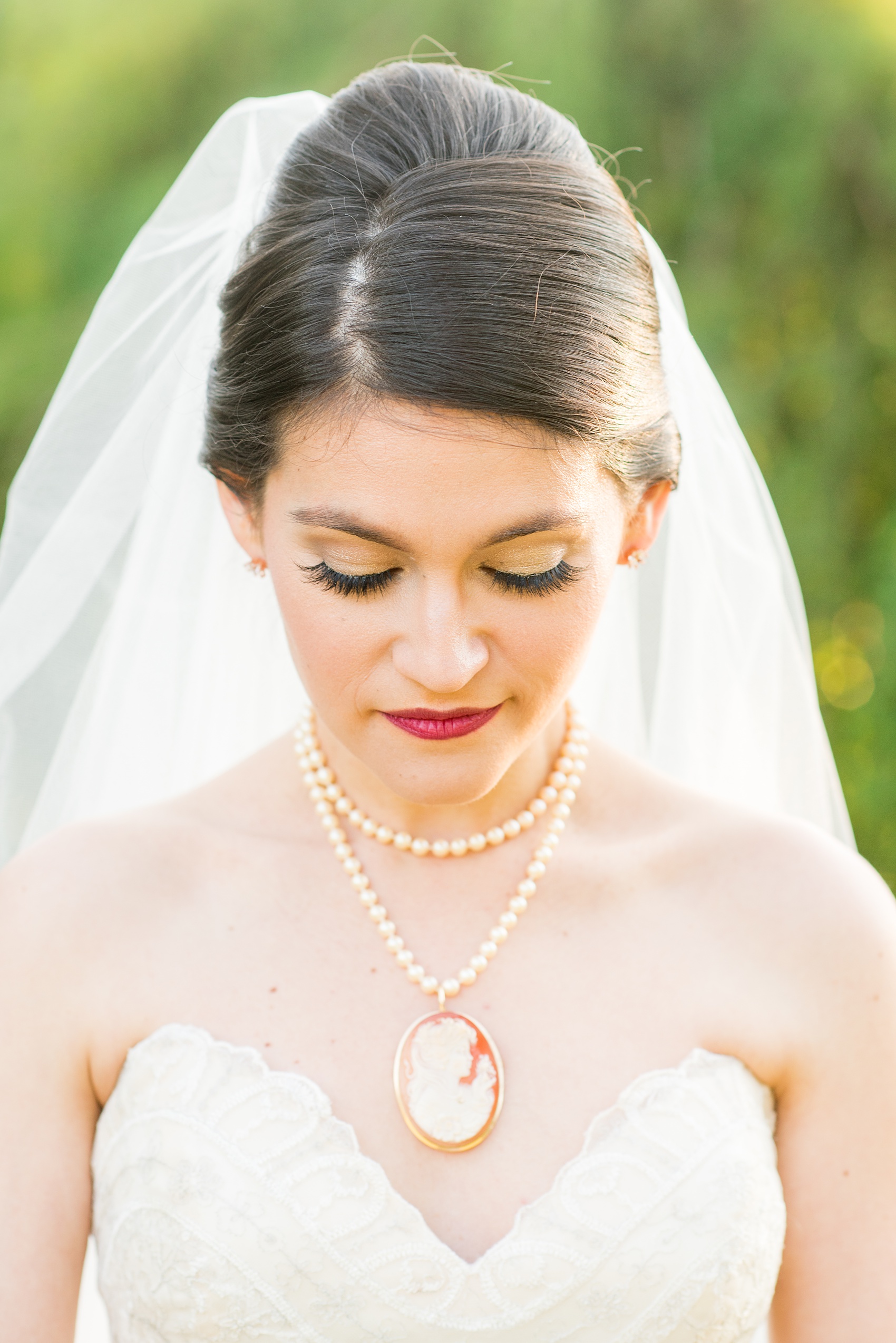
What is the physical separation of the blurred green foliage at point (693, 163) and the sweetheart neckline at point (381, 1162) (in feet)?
6.89

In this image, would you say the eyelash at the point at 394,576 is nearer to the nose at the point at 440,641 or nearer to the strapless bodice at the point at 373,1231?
the nose at the point at 440,641

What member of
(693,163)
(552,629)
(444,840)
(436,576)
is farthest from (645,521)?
(693,163)

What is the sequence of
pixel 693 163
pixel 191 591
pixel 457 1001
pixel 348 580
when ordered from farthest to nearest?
pixel 693 163
pixel 191 591
pixel 457 1001
pixel 348 580

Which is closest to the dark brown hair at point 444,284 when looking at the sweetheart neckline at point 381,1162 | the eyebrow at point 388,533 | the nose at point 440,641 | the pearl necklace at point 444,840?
→ the eyebrow at point 388,533

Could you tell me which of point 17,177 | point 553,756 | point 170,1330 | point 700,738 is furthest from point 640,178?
point 170,1330

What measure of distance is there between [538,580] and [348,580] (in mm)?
236

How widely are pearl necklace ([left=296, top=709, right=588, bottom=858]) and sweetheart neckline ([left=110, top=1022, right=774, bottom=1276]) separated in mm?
391

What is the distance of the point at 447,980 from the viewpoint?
188 cm

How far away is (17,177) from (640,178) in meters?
1.67

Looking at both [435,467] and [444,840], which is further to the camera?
[444,840]

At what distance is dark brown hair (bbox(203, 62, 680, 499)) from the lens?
1.56 m

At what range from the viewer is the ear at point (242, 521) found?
72.2 inches

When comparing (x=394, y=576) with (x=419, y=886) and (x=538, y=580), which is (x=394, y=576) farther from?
(x=419, y=886)

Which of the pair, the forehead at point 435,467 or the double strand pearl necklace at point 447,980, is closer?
the forehead at point 435,467
